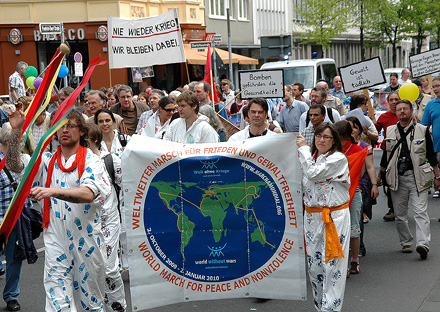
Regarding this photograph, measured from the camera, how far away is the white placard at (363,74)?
40.5 ft

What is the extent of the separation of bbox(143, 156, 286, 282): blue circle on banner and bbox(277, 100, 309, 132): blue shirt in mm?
9016

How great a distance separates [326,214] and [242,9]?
1675 inches

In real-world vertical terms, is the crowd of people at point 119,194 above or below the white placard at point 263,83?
below

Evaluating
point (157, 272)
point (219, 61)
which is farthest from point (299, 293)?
point (219, 61)

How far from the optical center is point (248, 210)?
631cm

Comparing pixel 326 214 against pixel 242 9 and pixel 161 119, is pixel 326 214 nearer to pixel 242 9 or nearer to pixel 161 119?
pixel 161 119

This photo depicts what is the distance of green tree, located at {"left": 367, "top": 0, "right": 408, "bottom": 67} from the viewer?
49.6m

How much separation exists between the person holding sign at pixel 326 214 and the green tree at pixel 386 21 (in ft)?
143

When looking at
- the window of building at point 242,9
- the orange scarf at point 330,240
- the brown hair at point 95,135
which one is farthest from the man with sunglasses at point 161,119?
the window of building at point 242,9

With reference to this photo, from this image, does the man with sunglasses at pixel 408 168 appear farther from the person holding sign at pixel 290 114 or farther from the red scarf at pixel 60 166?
the person holding sign at pixel 290 114

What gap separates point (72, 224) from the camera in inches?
233

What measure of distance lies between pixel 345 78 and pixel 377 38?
143 ft

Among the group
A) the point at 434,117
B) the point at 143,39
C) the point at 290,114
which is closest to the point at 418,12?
the point at 290,114

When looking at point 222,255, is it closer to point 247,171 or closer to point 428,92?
point 247,171
